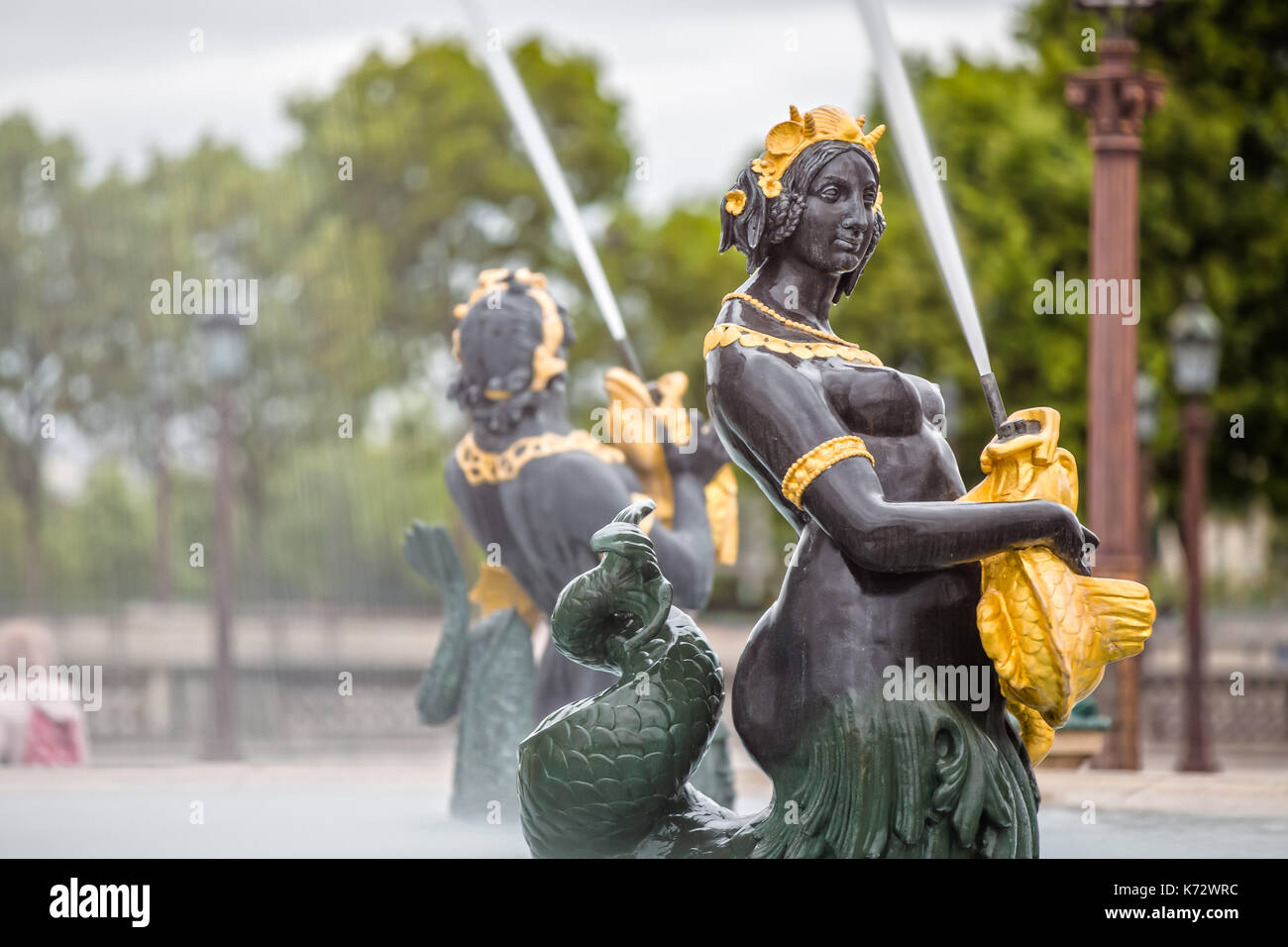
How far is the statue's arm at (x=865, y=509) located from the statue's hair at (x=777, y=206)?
1.19 ft

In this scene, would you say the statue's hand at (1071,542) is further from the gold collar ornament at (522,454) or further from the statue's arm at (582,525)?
the gold collar ornament at (522,454)

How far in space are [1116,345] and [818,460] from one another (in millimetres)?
6821

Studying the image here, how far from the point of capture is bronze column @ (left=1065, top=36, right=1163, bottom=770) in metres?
10.0

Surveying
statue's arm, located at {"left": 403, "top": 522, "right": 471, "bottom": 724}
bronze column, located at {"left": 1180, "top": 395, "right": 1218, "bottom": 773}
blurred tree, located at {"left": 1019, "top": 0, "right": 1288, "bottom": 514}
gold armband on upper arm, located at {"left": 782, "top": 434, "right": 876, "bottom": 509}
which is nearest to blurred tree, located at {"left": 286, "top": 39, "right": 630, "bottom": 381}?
blurred tree, located at {"left": 1019, "top": 0, "right": 1288, "bottom": 514}

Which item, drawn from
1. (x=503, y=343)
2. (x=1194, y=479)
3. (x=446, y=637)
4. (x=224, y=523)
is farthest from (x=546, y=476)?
(x=1194, y=479)

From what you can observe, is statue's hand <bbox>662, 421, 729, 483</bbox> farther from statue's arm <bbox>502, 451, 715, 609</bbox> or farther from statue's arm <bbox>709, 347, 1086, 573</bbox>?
statue's arm <bbox>709, 347, 1086, 573</bbox>

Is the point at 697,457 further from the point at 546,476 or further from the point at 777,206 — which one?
the point at 777,206

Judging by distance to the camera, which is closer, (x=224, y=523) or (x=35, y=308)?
(x=224, y=523)

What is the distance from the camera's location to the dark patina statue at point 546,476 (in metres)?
6.15

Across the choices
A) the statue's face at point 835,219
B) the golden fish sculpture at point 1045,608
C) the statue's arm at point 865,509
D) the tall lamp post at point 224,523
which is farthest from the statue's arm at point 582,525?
the tall lamp post at point 224,523

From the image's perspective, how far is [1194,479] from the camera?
14961 millimetres

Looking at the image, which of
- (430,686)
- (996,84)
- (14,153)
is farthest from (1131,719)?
(14,153)

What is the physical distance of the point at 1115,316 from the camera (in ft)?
32.7
